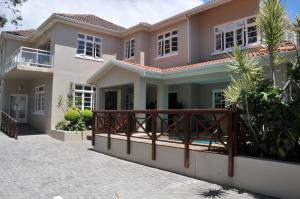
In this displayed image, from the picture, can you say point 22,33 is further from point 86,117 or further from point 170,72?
point 170,72

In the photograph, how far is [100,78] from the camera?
18.2 metres

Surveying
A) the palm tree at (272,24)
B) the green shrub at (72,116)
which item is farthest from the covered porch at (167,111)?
the palm tree at (272,24)

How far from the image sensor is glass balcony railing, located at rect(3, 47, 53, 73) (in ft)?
63.5

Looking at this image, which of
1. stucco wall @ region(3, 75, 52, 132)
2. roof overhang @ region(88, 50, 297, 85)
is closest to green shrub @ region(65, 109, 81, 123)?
stucco wall @ region(3, 75, 52, 132)

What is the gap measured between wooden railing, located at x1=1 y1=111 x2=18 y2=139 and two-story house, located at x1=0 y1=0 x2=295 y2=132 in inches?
89.6

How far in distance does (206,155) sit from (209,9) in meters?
11.7

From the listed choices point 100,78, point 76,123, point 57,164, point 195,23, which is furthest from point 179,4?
point 57,164

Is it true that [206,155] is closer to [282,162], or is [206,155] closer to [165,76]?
[282,162]

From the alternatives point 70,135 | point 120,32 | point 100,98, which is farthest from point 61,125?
point 120,32

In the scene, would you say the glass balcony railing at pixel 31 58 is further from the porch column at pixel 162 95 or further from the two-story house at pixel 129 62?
the porch column at pixel 162 95

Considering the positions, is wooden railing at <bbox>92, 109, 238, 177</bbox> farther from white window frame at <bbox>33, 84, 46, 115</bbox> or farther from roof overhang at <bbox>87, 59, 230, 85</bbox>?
white window frame at <bbox>33, 84, 46, 115</bbox>

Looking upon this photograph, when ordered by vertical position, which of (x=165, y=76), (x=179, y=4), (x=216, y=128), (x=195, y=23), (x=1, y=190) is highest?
(x=179, y=4)

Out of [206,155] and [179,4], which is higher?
[179,4]

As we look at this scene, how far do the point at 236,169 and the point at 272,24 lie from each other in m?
4.01
